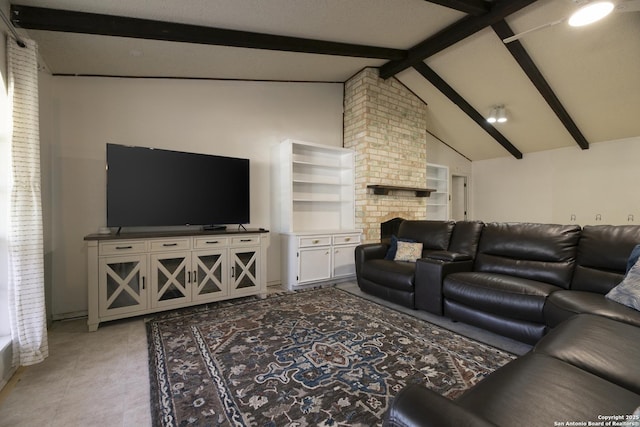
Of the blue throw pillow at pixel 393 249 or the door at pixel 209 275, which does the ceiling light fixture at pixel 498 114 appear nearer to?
the blue throw pillow at pixel 393 249

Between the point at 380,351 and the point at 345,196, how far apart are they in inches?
111

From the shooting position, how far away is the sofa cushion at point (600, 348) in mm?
1092

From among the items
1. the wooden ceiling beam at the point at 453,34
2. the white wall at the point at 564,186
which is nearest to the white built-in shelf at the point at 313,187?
the wooden ceiling beam at the point at 453,34

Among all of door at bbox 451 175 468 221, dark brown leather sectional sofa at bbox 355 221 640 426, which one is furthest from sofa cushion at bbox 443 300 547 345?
door at bbox 451 175 468 221

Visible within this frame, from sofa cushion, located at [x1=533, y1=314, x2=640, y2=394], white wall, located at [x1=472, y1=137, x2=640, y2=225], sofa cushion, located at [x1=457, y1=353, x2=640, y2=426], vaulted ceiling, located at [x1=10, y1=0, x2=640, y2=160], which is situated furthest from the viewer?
white wall, located at [x1=472, y1=137, x2=640, y2=225]

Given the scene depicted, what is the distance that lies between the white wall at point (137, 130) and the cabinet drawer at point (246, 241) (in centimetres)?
58

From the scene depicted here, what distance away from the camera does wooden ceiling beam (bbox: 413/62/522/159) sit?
441cm

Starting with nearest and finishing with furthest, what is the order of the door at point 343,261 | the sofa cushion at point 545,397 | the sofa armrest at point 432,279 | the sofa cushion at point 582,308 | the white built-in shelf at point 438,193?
1. the sofa cushion at point 545,397
2. the sofa cushion at point 582,308
3. the sofa armrest at point 432,279
4. the door at point 343,261
5. the white built-in shelf at point 438,193

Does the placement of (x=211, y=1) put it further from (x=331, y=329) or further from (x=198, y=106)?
(x=331, y=329)

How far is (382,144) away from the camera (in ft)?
15.1

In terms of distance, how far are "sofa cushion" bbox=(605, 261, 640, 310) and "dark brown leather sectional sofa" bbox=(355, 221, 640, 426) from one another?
0.07 m

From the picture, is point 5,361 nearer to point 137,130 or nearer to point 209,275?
point 209,275

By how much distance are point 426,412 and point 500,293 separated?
197 centimetres

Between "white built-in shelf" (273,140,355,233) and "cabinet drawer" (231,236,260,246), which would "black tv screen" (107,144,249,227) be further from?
"white built-in shelf" (273,140,355,233)
